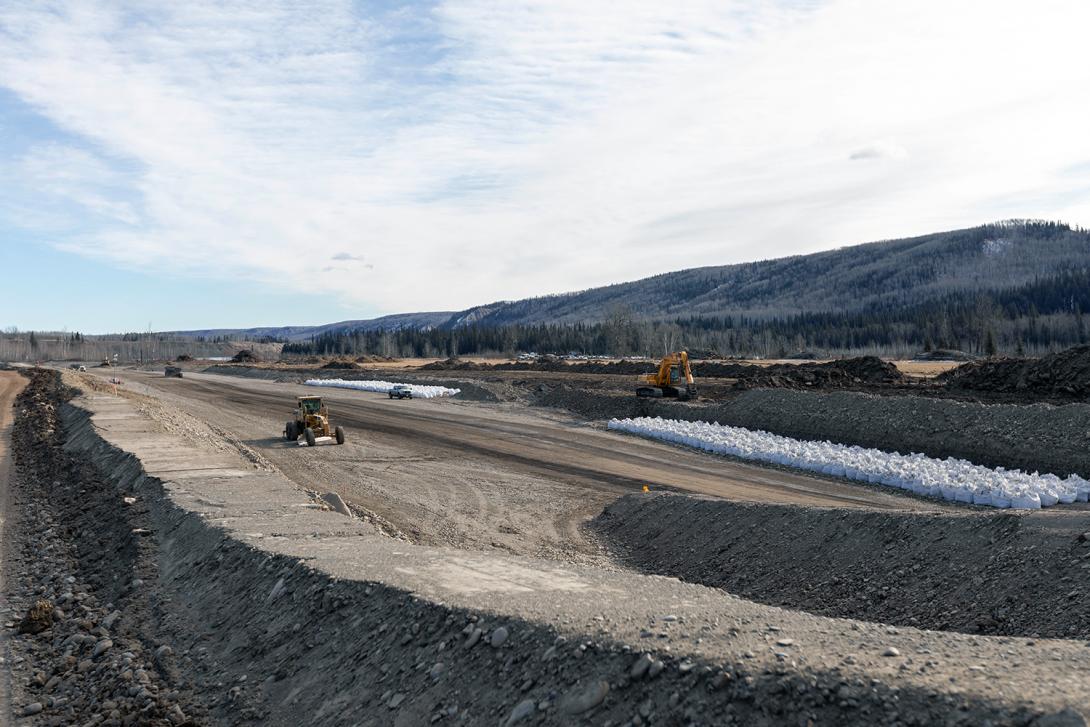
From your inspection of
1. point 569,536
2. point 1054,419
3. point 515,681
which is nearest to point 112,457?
point 569,536

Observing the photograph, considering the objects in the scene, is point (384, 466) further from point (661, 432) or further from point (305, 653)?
point (305, 653)

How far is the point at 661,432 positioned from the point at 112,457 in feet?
67.6

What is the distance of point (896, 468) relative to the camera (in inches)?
900

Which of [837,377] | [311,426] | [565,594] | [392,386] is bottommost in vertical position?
[837,377]

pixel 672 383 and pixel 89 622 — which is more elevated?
pixel 672 383

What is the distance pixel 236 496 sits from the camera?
15.5 m

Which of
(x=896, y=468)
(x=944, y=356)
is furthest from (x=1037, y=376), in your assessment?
(x=944, y=356)

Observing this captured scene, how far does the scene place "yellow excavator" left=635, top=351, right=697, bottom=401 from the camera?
140 feet

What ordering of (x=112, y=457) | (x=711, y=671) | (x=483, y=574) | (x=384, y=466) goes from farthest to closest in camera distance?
1. (x=384, y=466)
2. (x=112, y=457)
3. (x=483, y=574)
4. (x=711, y=671)

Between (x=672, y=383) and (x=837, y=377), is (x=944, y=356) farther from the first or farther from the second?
(x=672, y=383)

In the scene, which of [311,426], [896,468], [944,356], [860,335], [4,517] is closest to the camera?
[4,517]

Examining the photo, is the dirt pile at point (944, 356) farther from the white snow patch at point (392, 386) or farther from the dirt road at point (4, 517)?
the dirt road at point (4, 517)

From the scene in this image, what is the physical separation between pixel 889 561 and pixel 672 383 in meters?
30.2

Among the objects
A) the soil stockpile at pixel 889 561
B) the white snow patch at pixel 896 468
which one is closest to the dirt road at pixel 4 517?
the soil stockpile at pixel 889 561
